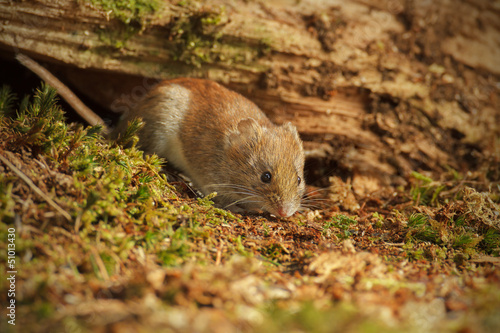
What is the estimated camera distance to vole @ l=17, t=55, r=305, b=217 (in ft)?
18.1

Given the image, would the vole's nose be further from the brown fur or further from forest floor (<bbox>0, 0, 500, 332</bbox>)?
forest floor (<bbox>0, 0, 500, 332</bbox>)

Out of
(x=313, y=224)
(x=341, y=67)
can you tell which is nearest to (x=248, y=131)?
(x=313, y=224)

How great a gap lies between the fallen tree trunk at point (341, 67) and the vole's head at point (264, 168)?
54.6 inches

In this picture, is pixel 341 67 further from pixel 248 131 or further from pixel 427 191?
pixel 427 191

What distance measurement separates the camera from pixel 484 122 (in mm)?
7457

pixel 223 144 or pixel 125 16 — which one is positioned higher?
pixel 125 16

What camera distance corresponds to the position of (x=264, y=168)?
5543 mm

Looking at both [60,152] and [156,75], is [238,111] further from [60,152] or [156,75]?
[60,152]

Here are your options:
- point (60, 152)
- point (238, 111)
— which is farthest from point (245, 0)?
point (60, 152)

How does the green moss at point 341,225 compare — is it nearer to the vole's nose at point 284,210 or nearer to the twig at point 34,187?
the vole's nose at point 284,210

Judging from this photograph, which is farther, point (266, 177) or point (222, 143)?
point (222, 143)

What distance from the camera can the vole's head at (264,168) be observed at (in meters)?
5.39

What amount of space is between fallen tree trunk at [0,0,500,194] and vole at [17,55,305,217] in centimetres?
65

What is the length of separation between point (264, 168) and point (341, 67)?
2.67m
